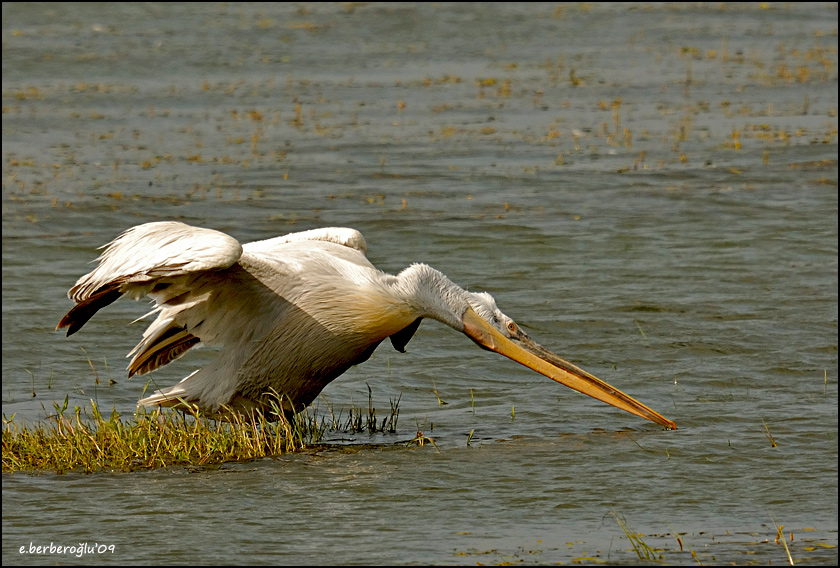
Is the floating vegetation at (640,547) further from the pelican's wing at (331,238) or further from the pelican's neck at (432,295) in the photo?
the pelican's wing at (331,238)

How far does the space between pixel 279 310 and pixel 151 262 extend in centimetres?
69

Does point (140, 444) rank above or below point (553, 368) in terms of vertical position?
below

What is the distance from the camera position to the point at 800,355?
730cm

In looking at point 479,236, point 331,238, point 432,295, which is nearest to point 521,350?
point 432,295

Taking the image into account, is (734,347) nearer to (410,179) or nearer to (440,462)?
(440,462)

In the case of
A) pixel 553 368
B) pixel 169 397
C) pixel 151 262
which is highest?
pixel 151 262

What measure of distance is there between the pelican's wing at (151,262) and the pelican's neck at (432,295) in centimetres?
73

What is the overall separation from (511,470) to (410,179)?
657 centimetres

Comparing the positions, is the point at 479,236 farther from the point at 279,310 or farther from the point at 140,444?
the point at 140,444

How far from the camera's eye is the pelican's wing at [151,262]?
530 cm

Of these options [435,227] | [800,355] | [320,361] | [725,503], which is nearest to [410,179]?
[435,227]

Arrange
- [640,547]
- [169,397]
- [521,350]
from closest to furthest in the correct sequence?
[640,547] < [521,350] < [169,397]

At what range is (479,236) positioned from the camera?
33.3ft

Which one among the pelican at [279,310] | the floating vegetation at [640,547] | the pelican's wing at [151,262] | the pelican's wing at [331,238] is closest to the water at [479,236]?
the floating vegetation at [640,547]
